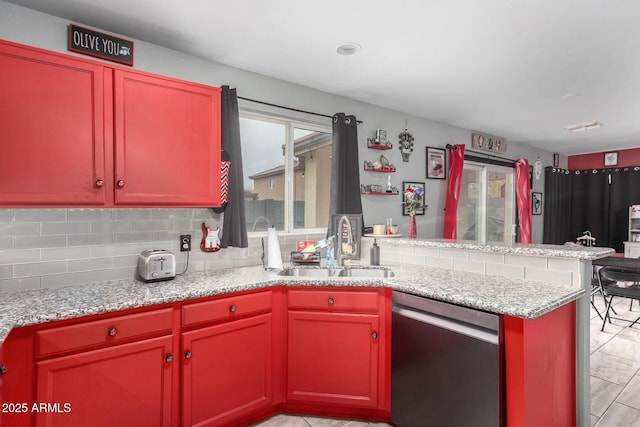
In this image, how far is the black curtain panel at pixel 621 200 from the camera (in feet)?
19.7

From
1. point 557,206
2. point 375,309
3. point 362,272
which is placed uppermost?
point 557,206

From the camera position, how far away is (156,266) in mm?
2127

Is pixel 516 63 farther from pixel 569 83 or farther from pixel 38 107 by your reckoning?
pixel 38 107

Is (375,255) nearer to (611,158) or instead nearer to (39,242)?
(39,242)

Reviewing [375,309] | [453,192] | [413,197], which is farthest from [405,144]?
[375,309]

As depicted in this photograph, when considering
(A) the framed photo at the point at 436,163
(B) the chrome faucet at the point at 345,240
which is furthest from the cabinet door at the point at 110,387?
(A) the framed photo at the point at 436,163

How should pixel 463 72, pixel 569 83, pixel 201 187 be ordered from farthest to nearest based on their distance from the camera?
pixel 569 83
pixel 463 72
pixel 201 187

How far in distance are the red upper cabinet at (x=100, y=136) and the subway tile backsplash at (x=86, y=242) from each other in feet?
1.21

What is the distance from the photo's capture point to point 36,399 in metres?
1.47

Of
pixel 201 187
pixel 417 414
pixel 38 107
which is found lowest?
pixel 417 414

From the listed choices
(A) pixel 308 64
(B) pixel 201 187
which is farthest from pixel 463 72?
(B) pixel 201 187

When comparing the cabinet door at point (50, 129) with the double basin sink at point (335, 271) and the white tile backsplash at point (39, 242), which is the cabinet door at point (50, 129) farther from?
the double basin sink at point (335, 271)

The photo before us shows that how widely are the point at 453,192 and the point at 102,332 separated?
3.93 metres

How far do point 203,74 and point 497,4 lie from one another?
6.50 ft
